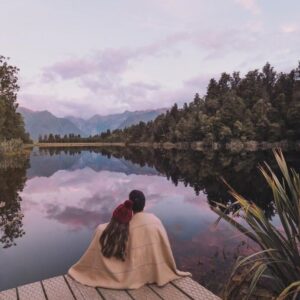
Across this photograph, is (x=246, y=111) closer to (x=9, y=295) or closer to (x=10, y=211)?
(x=10, y=211)

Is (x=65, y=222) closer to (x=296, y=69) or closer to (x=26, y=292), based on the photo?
(x=26, y=292)

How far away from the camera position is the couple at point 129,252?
20.7 ft

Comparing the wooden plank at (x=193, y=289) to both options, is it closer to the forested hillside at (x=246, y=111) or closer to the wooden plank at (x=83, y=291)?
the wooden plank at (x=83, y=291)

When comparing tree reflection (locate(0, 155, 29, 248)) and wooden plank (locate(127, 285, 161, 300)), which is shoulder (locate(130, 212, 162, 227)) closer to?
wooden plank (locate(127, 285, 161, 300))

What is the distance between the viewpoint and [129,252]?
641cm

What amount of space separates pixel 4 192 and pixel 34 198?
5.80 ft

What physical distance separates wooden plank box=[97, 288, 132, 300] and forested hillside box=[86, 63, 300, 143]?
70296mm

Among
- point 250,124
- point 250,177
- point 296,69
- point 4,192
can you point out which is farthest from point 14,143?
point 296,69

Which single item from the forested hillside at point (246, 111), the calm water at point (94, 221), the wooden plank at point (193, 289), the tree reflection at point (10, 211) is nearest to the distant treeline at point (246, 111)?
the forested hillside at point (246, 111)

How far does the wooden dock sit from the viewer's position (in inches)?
238

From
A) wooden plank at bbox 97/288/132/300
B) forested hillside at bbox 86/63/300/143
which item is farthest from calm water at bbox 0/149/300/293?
forested hillside at bbox 86/63/300/143

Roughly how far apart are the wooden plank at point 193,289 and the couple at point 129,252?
157 mm

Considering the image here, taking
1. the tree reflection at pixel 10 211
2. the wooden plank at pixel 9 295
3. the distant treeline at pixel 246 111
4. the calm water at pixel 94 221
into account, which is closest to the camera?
the wooden plank at pixel 9 295

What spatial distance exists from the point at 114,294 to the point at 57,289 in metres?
1.07
